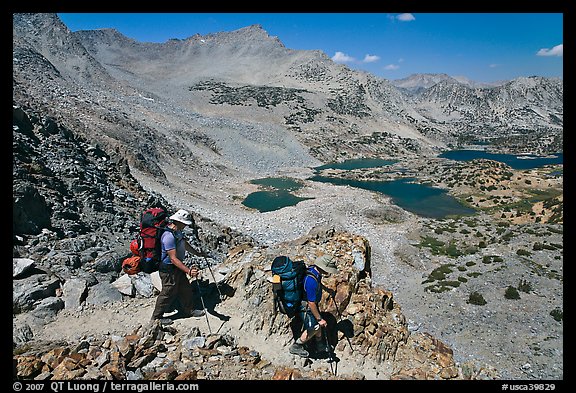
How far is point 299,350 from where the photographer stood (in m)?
6.64

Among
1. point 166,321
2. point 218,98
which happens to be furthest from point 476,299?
point 218,98

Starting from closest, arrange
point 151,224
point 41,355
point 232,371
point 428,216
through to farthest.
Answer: point 41,355 → point 232,371 → point 151,224 → point 428,216

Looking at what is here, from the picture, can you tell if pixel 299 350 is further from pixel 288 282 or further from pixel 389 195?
pixel 389 195

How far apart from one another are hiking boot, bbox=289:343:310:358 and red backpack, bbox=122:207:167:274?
3166 millimetres

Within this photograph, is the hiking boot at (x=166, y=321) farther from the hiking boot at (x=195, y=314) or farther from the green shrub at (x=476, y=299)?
the green shrub at (x=476, y=299)

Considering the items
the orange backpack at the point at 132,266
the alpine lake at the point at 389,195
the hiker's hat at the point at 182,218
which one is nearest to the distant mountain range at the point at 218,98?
the alpine lake at the point at 389,195

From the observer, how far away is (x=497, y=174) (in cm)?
5644

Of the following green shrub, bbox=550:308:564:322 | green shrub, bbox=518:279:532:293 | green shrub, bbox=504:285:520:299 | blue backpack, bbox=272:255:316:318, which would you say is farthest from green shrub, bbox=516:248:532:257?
blue backpack, bbox=272:255:316:318

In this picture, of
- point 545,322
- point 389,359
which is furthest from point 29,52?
point 545,322

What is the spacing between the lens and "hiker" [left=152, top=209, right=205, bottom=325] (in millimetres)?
6340

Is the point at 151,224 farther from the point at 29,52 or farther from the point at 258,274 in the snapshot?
the point at 29,52

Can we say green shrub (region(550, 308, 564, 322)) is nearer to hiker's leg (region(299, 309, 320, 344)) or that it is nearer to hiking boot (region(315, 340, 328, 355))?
hiking boot (region(315, 340, 328, 355))

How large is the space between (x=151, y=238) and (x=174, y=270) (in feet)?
2.54
